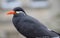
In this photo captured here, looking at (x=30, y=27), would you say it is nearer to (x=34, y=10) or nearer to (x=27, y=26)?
(x=27, y=26)

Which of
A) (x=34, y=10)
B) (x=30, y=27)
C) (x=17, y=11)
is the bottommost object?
(x=30, y=27)

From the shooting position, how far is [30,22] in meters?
4.08

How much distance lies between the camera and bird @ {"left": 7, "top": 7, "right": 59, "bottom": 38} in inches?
153

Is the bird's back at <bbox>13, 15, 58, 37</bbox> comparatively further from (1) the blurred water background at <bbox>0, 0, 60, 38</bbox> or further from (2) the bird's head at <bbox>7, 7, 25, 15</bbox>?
(1) the blurred water background at <bbox>0, 0, 60, 38</bbox>

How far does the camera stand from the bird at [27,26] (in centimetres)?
389

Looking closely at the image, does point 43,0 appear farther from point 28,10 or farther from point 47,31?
point 47,31

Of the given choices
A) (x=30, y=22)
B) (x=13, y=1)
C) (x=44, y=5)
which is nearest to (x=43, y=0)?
(x=44, y=5)

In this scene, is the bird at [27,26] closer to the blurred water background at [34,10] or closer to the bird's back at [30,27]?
the bird's back at [30,27]

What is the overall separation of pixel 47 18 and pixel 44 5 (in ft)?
1.77

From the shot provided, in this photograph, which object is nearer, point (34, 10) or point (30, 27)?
point (30, 27)

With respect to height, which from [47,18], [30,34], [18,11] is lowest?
[30,34]

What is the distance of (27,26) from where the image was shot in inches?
157

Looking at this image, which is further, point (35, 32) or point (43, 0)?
point (43, 0)

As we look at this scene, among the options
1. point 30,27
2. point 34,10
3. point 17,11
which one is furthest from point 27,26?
point 34,10
